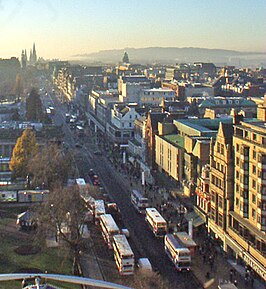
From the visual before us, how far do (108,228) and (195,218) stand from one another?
15.3ft

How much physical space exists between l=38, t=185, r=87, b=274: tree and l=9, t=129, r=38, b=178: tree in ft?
36.6

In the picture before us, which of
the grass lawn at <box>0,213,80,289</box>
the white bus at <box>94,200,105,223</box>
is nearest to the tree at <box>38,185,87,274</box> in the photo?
the grass lawn at <box>0,213,80,289</box>

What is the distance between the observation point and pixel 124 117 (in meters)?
48.6

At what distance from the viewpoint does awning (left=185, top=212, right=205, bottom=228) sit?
2387 cm

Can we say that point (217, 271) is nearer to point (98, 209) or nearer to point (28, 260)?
point (28, 260)

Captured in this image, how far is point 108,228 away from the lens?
21.7 meters

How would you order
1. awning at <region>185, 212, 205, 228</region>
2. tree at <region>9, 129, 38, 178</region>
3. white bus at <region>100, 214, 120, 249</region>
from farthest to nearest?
tree at <region>9, 129, 38, 178</region>, awning at <region>185, 212, 205, 228</region>, white bus at <region>100, 214, 120, 249</region>

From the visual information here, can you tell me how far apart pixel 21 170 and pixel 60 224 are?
12893 mm

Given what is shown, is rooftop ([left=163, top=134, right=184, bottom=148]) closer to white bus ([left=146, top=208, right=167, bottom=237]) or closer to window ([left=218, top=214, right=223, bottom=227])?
white bus ([left=146, top=208, right=167, bottom=237])

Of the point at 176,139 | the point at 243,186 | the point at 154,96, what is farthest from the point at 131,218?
the point at 154,96

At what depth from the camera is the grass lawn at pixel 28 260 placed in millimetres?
19047

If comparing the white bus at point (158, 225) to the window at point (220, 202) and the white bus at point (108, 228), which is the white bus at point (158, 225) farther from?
the window at point (220, 202)

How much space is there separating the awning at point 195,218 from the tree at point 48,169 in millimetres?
7230

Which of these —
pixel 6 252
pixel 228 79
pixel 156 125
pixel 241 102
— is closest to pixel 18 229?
pixel 6 252
